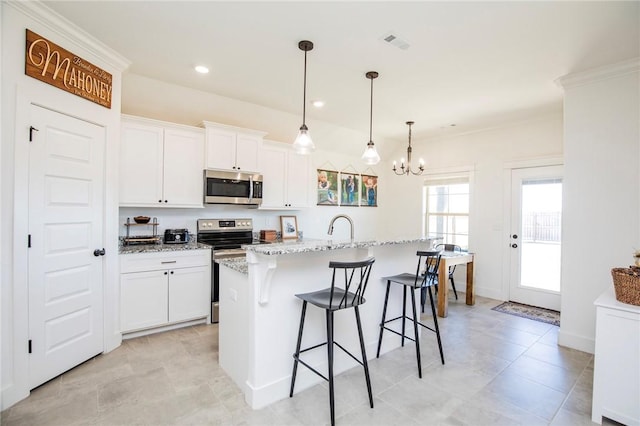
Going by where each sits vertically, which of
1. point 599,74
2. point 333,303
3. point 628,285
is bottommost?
point 333,303

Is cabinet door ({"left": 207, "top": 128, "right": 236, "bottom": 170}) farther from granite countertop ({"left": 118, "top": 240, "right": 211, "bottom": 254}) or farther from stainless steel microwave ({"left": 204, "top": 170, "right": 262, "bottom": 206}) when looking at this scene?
granite countertop ({"left": 118, "top": 240, "right": 211, "bottom": 254})

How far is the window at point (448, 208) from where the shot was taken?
5281mm

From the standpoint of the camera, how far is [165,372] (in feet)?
8.35

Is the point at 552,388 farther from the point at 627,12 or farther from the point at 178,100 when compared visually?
the point at 178,100

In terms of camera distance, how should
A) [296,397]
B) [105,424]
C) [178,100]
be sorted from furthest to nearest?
[178,100]
[296,397]
[105,424]

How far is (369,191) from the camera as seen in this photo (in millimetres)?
6285

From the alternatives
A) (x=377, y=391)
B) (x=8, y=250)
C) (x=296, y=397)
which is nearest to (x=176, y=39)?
(x=8, y=250)

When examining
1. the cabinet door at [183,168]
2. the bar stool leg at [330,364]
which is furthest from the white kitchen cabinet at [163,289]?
the bar stool leg at [330,364]

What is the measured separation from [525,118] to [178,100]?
4744 mm

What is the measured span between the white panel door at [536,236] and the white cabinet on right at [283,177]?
3237 mm

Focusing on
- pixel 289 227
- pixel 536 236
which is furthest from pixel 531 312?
pixel 289 227

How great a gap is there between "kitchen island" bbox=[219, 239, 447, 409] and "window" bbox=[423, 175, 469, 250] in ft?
10.5

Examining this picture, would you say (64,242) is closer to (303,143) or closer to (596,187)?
(303,143)

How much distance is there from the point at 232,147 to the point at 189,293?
1.90 metres
